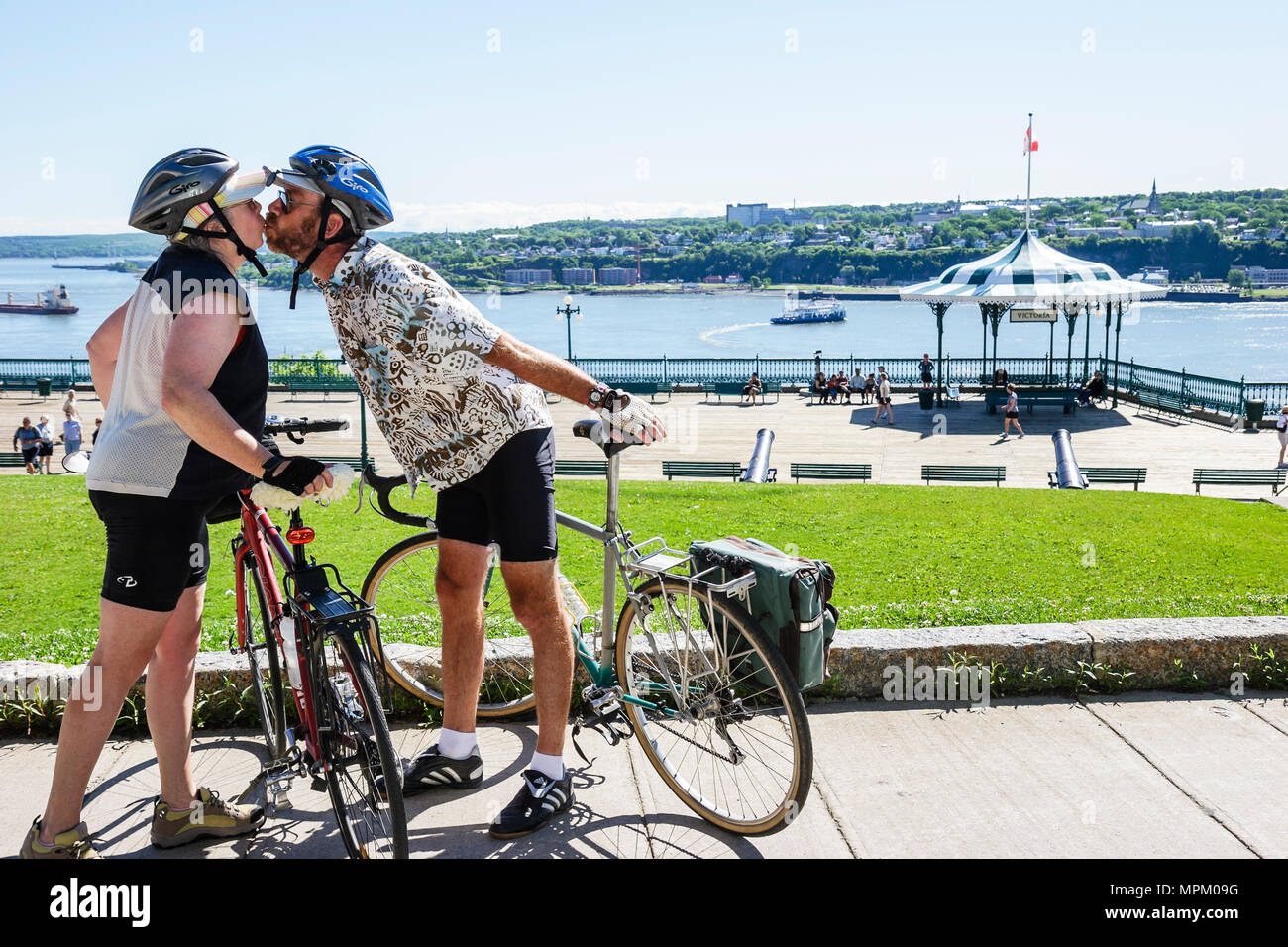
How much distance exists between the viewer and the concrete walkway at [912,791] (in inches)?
119

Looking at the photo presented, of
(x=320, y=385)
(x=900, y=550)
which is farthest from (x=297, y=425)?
(x=320, y=385)

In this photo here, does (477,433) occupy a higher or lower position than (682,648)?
higher

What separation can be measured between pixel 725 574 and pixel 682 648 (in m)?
0.30

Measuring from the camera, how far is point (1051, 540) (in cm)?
801

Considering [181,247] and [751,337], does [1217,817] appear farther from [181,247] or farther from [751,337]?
[751,337]

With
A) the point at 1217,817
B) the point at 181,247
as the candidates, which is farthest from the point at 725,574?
the point at 181,247

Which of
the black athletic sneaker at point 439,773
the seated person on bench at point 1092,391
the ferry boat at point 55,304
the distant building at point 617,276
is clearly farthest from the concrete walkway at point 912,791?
the distant building at point 617,276

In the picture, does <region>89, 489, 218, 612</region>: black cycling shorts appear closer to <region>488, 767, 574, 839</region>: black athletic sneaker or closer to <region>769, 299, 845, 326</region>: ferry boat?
<region>488, 767, 574, 839</region>: black athletic sneaker

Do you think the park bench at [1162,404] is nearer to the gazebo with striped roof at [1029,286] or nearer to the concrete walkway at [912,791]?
the gazebo with striped roof at [1029,286]

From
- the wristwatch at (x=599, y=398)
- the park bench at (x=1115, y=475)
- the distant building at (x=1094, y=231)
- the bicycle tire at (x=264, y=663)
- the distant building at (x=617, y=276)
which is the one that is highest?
the distant building at (x=1094, y=231)

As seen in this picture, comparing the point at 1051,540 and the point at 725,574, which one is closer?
the point at 725,574

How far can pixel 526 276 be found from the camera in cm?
17988

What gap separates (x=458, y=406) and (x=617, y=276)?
189946 mm

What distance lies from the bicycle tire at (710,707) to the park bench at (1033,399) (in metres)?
30.3
